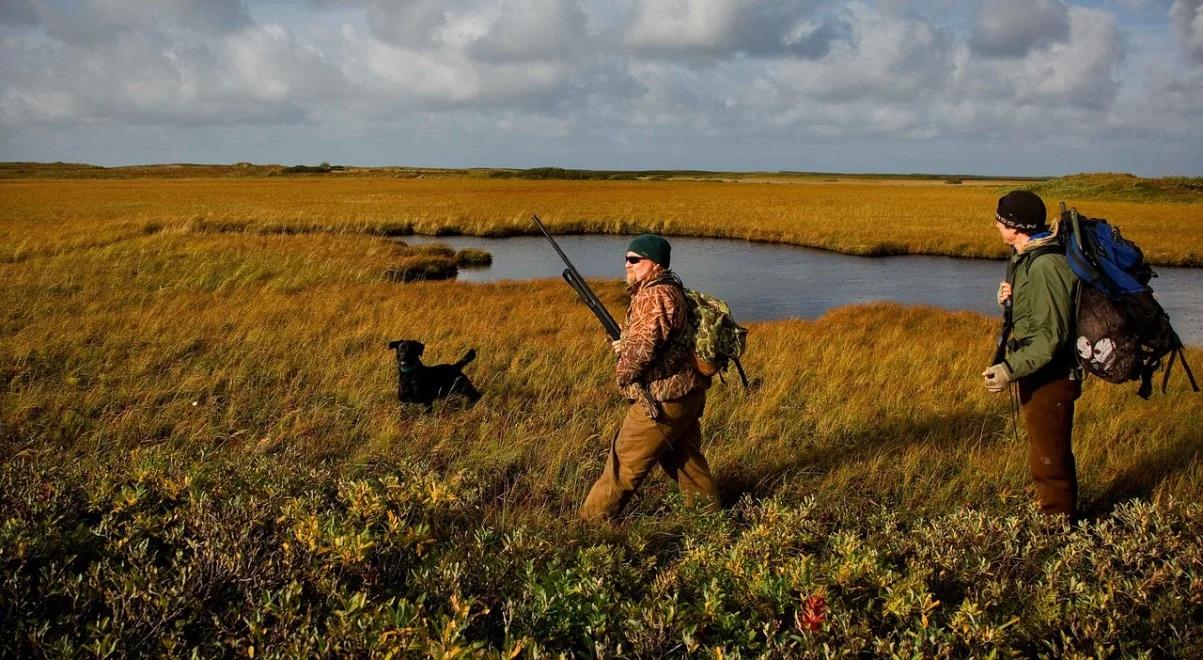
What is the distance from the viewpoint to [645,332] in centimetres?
399

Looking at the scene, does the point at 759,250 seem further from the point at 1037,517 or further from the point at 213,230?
the point at 1037,517

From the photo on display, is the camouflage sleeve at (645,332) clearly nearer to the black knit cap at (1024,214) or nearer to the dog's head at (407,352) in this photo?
the black knit cap at (1024,214)

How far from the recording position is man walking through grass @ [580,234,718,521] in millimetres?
4016

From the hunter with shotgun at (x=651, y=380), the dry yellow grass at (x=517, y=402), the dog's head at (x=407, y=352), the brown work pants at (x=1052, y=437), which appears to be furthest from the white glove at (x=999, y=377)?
the dog's head at (x=407, y=352)

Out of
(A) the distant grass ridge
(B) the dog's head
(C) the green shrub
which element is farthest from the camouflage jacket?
(A) the distant grass ridge

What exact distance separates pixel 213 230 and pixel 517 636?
25610 mm

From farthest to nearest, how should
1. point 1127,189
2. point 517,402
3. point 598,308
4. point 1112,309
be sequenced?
point 1127,189
point 517,402
point 598,308
point 1112,309

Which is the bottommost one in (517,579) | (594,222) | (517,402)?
(517,402)

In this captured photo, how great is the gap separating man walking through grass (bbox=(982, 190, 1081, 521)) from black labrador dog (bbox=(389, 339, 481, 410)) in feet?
14.2

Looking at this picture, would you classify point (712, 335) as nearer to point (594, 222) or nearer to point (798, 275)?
point (798, 275)

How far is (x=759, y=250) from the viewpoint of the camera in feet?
92.4

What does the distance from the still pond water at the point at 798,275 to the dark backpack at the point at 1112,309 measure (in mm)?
11924

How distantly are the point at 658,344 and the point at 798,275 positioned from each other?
19.0 metres

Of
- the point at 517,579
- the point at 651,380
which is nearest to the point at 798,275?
the point at 651,380
